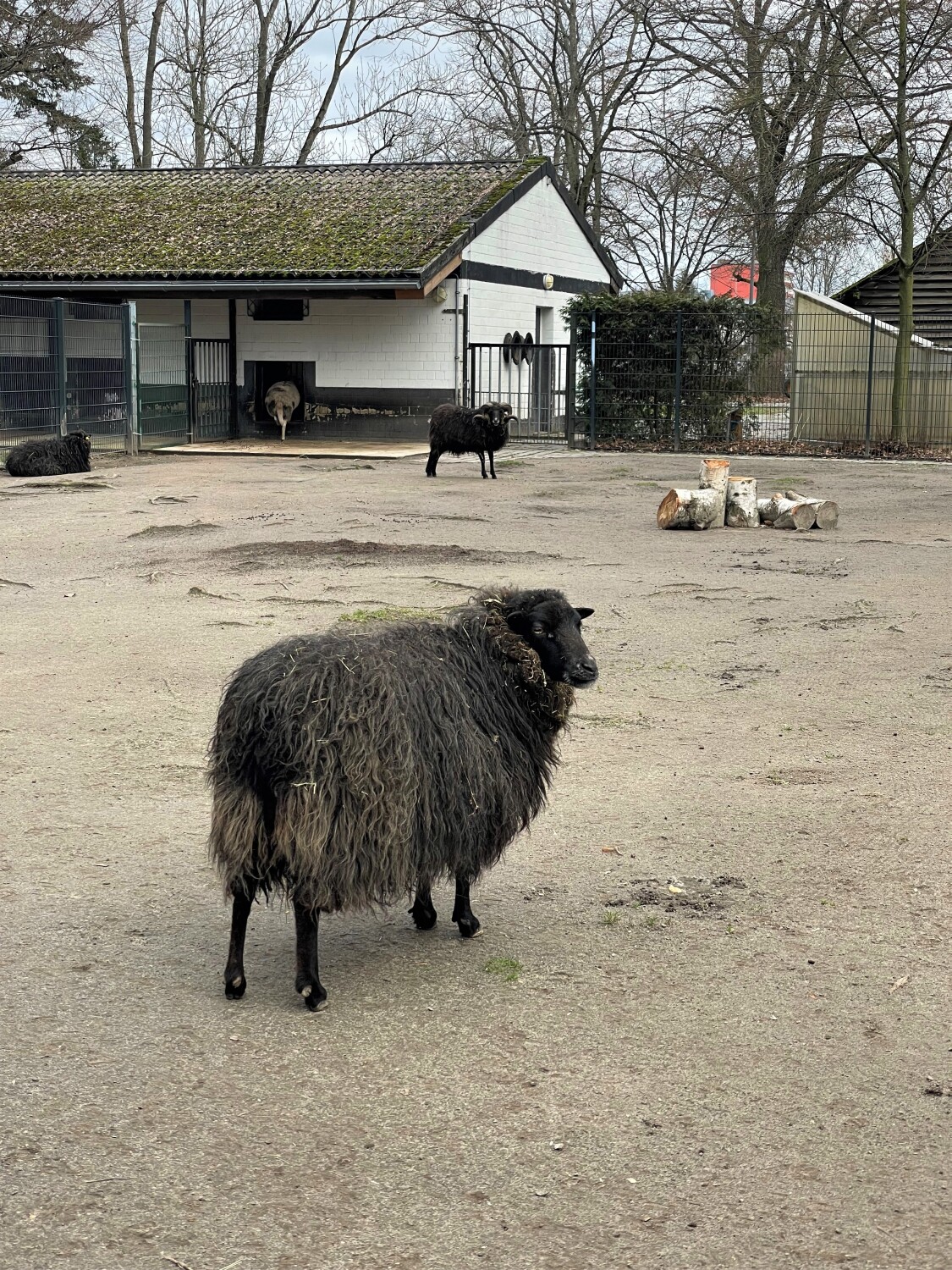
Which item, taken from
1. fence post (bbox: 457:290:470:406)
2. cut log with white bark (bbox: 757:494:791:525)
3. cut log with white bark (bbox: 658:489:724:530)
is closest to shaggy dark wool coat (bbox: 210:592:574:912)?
cut log with white bark (bbox: 658:489:724:530)

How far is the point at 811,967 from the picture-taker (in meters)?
4.34

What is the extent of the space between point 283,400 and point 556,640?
23012 mm

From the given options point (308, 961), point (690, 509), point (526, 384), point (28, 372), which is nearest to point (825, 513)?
point (690, 509)

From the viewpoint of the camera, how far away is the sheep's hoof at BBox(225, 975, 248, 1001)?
4113 mm

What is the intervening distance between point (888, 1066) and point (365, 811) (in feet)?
5.06

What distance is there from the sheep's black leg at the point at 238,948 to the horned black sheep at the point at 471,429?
1555 centimetres

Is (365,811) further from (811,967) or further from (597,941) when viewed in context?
(811,967)

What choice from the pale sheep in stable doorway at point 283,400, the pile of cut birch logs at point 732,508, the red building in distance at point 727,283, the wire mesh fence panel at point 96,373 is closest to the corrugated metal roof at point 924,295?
the pale sheep in stable doorway at point 283,400

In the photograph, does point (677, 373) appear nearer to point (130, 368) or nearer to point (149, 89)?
point (130, 368)

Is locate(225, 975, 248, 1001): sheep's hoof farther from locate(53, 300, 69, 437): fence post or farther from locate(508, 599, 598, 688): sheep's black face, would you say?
locate(53, 300, 69, 437): fence post

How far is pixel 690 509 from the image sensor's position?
568 inches

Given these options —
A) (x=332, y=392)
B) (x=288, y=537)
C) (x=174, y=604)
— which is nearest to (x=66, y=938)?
(x=174, y=604)

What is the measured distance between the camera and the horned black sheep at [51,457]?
1938 cm

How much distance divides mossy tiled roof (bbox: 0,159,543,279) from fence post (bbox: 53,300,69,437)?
421cm
